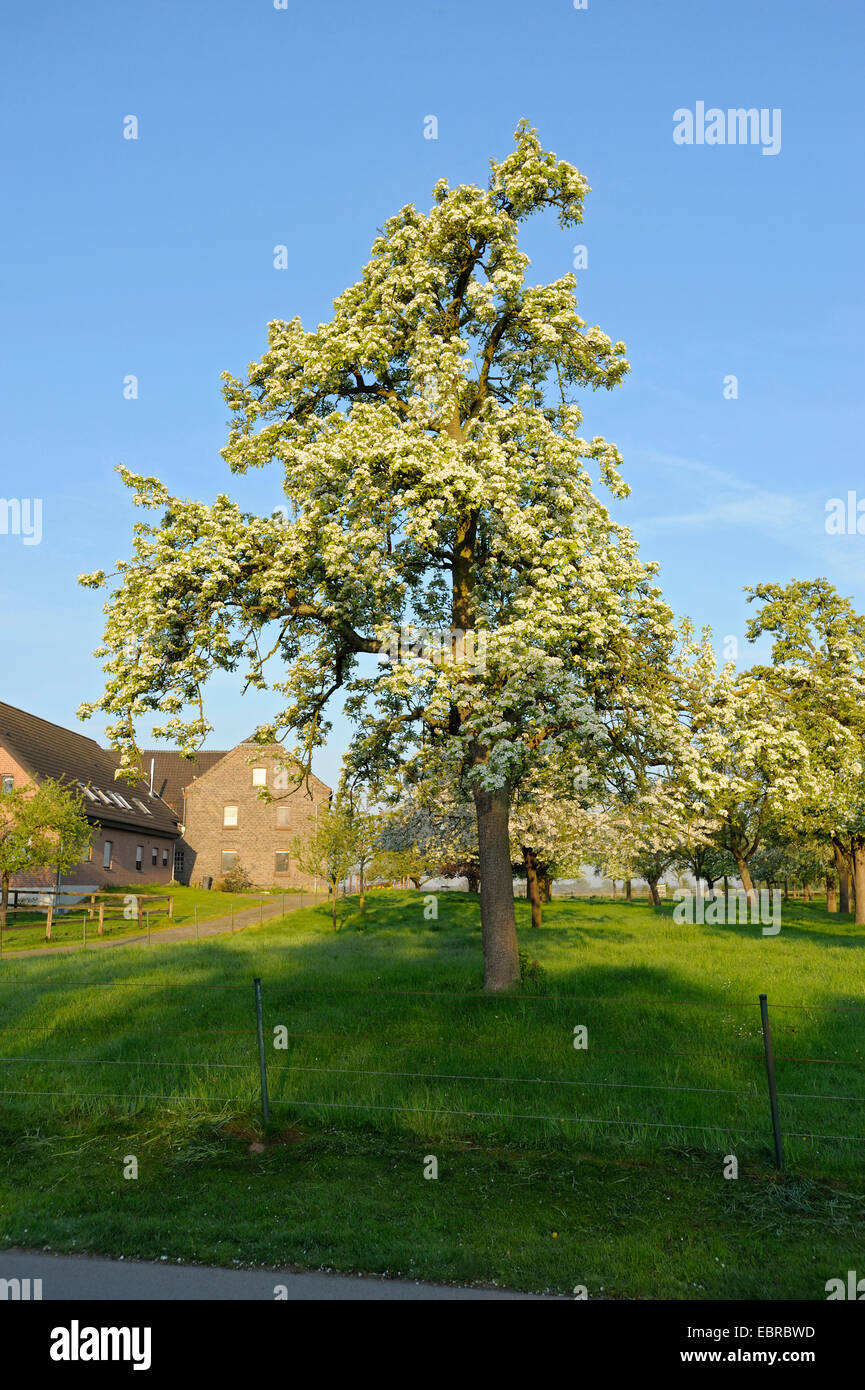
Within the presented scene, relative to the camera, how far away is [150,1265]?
7.00 metres

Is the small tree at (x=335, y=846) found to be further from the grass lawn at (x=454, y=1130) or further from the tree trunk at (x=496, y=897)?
the tree trunk at (x=496, y=897)

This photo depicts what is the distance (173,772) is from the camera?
250 ft

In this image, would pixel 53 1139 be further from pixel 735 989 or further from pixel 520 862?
A: pixel 520 862

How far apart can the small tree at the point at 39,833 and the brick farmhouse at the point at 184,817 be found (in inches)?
605

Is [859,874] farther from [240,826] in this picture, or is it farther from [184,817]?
[184,817]

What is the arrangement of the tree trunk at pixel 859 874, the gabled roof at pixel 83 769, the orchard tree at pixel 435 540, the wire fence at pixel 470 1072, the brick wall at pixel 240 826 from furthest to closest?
1. the brick wall at pixel 240 826
2. the gabled roof at pixel 83 769
3. the tree trunk at pixel 859 874
4. the orchard tree at pixel 435 540
5. the wire fence at pixel 470 1072

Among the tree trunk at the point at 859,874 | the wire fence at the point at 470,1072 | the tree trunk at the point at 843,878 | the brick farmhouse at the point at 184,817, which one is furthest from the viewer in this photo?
the brick farmhouse at the point at 184,817

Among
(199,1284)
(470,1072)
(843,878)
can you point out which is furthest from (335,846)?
(199,1284)

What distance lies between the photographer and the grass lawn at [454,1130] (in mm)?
7270

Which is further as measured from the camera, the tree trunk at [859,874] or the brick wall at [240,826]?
the brick wall at [240,826]

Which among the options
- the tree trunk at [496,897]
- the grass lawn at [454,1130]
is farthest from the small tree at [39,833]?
the tree trunk at [496,897]

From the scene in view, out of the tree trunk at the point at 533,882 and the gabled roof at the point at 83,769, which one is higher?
the gabled roof at the point at 83,769

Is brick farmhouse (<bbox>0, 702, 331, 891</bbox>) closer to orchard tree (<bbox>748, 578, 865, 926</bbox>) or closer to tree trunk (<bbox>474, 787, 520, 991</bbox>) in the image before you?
orchard tree (<bbox>748, 578, 865, 926</bbox>)
